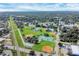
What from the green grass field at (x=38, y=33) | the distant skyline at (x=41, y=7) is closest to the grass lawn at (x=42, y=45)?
the green grass field at (x=38, y=33)

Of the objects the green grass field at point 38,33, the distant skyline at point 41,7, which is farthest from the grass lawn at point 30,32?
the distant skyline at point 41,7

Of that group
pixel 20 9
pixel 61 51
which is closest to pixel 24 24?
pixel 20 9

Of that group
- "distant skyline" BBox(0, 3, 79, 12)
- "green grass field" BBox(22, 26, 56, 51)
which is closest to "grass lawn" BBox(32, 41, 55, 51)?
"green grass field" BBox(22, 26, 56, 51)

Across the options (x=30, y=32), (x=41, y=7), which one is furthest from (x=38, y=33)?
(x=41, y=7)

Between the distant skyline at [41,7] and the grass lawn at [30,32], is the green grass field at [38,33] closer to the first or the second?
the grass lawn at [30,32]

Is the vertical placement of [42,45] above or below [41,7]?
below

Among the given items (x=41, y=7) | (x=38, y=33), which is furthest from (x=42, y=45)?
(x=41, y=7)

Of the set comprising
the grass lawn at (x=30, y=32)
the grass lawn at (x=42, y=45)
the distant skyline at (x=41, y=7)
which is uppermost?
the distant skyline at (x=41, y=7)

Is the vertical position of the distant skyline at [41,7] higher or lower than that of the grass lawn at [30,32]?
higher

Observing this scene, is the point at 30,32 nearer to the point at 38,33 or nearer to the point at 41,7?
the point at 38,33

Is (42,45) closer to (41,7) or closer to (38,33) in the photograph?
(38,33)

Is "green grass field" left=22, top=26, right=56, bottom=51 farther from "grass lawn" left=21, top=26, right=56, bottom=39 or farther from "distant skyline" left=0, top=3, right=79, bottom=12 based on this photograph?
"distant skyline" left=0, top=3, right=79, bottom=12

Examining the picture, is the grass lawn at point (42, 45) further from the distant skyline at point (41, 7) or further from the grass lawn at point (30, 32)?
the distant skyline at point (41, 7)
